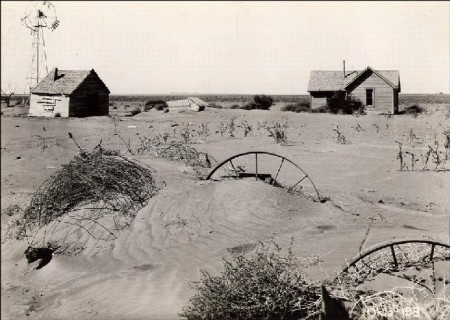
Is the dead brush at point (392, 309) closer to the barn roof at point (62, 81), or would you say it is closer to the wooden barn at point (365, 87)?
the barn roof at point (62, 81)

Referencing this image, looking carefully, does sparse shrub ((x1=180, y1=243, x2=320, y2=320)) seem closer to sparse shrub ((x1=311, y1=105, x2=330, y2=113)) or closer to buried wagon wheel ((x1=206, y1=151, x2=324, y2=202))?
buried wagon wheel ((x1=206, y1=151, x2=324, y2=202))

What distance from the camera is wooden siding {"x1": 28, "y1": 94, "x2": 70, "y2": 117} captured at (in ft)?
84.2

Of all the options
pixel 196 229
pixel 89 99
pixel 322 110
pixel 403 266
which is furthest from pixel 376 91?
pixel 403 266

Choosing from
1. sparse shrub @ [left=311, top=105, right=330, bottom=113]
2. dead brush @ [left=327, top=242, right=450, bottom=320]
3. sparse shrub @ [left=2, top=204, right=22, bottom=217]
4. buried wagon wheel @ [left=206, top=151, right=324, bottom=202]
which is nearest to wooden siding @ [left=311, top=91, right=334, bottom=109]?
sparse shrub @ [left=311, top=105, right=330, bottom=113]

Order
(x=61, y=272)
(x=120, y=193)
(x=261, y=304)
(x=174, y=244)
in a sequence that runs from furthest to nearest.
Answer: (x=120, y=193) < (x=174, y=244) < (x=61, y=272) < (x=261, y=304)

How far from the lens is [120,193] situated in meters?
8.30

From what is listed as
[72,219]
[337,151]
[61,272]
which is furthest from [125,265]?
[337,151]

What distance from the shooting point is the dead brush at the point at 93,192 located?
7.92m

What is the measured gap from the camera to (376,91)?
29484 millimetres

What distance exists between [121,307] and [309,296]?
196cm

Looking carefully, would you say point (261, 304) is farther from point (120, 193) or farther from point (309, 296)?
point (120, 193)

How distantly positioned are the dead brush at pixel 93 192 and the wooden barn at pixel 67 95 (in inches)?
706

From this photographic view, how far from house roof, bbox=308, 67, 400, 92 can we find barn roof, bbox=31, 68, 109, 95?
521 inches

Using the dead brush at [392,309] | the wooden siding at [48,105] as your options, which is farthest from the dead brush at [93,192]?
the wooden siding at [48,105]
